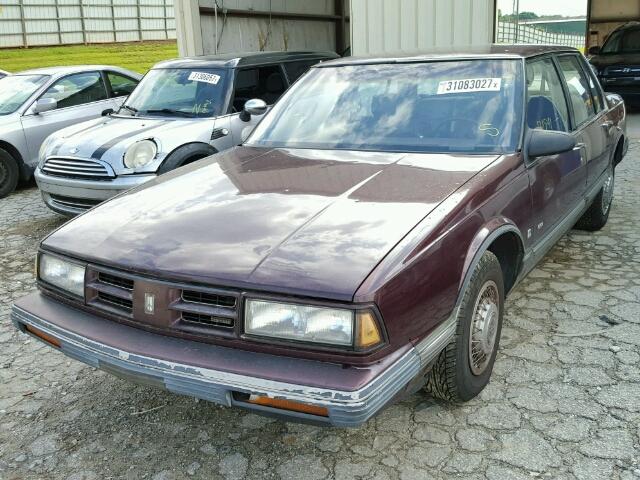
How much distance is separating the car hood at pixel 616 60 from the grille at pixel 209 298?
11.8 meters

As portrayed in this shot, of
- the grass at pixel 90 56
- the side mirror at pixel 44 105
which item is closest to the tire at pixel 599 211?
the side mirror at pixel 44 105

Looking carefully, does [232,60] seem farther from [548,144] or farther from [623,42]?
[623,42]

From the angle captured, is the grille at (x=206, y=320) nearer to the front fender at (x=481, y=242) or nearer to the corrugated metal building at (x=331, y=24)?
the front fender at (x=481, y=242)

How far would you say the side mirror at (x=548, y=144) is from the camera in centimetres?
310

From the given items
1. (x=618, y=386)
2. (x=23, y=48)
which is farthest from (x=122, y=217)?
(x=23, y=48)

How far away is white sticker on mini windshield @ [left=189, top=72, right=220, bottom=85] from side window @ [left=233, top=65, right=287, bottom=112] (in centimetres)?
22

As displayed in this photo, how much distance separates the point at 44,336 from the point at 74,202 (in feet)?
10.8

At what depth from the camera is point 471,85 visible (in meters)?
3.40

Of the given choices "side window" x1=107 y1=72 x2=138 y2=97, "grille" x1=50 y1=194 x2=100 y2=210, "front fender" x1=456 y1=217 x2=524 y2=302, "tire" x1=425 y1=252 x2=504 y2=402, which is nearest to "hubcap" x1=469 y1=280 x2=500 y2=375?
"tire" x1=425 y1=252 x2=504 y2=402

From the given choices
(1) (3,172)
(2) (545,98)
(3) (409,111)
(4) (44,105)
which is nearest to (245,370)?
(3) (409,111)

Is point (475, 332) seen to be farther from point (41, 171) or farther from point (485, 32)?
point (485, 32)

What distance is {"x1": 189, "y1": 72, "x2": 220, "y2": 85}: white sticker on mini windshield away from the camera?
6.36m

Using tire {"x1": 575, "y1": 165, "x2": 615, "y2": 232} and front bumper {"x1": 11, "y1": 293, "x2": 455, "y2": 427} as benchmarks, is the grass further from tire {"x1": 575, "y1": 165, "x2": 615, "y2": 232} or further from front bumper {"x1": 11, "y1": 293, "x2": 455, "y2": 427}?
front bumper {"x1": 11, "y1": 293, "x2": 455, "y2": 427}

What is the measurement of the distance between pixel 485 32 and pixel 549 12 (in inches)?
533
